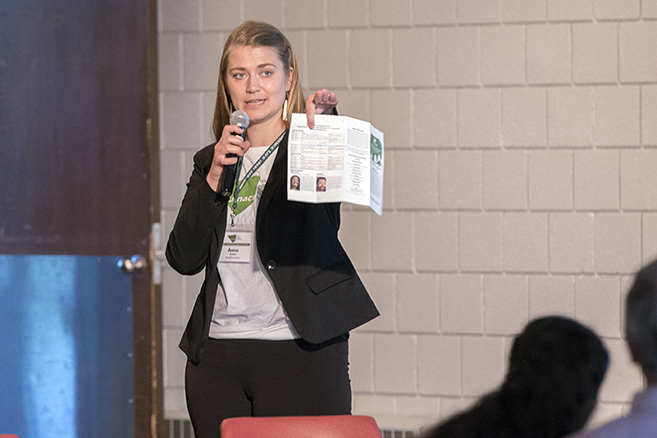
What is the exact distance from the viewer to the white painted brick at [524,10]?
300 cm

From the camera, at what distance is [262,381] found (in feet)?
5.44

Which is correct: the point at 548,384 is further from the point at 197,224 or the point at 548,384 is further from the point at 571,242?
the point at 571,242

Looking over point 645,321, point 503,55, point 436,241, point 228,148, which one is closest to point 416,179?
point 436,241

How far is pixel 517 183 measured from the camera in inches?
120

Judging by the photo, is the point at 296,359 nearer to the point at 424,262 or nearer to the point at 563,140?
the point at 424,262

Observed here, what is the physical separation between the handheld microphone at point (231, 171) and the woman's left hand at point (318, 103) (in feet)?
0.54

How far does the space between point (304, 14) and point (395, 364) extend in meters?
1.76

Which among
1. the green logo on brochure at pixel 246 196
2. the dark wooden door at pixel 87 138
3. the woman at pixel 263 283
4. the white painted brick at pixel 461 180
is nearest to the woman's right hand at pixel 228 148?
the woman at pixel 263 283

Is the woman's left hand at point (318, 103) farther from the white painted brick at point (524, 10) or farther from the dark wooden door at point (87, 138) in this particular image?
the white painted brick at point (524, 10)

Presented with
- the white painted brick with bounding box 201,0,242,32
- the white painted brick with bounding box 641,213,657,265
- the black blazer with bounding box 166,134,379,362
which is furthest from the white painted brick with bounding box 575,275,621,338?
the white painted brick with bounding box 201,0,242,32

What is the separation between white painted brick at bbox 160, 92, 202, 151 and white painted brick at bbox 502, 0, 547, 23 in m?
1.53

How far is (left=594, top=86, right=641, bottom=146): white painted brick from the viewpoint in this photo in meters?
2.96

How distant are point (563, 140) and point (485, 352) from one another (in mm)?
1062

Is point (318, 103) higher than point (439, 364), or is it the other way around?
point (318, 103)
